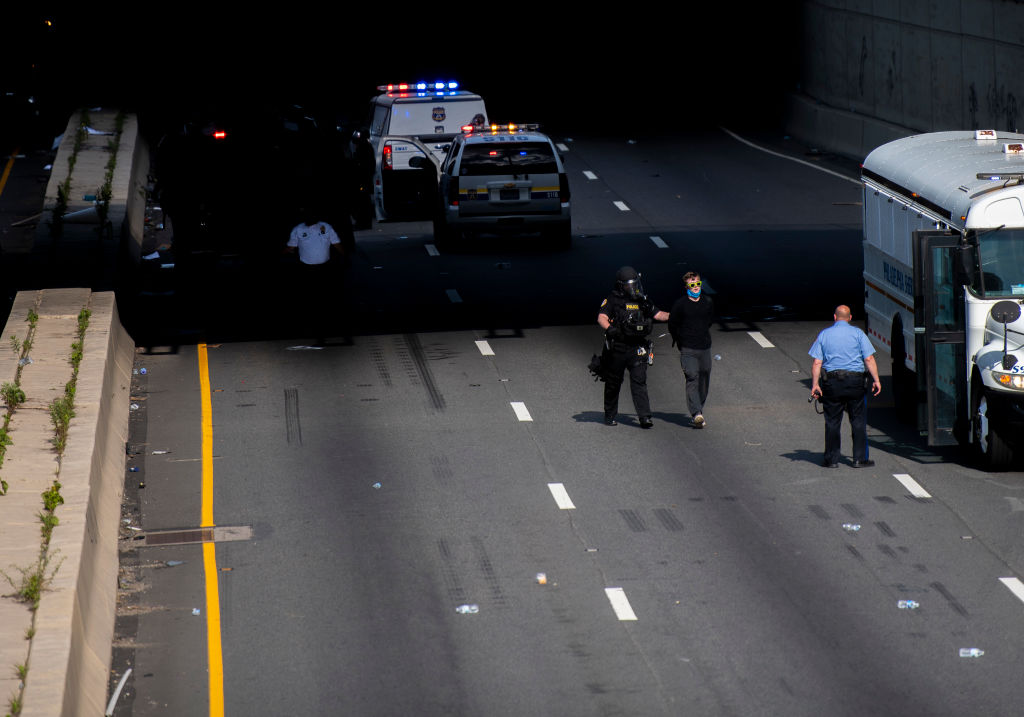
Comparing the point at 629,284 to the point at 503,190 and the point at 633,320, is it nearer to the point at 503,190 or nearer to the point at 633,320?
the point at 633,320

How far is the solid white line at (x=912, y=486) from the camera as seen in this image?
15883 mm

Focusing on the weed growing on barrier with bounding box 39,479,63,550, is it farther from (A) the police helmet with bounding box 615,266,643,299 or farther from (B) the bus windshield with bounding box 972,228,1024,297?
(B) the bus windshield with bounding box 972,228,1024,297

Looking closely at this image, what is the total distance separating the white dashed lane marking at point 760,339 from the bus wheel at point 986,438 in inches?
244

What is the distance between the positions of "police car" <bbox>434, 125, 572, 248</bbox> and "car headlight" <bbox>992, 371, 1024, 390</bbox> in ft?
48.8

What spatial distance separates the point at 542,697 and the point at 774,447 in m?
7.09

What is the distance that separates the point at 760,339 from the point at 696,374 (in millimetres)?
4820

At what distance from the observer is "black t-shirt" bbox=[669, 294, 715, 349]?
1825 cm

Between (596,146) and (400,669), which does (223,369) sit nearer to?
(400,669)

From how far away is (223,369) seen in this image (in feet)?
71.1

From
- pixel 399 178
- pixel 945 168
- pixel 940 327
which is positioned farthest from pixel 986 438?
pixel 399 178

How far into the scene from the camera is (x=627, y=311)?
18109 mm

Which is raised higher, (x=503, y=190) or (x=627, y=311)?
(x=627, y=311)

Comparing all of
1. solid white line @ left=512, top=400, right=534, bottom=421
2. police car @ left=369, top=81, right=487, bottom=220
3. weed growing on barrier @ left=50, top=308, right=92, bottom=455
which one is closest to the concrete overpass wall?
police car @ left=369, top=81, right=487, bottom=220

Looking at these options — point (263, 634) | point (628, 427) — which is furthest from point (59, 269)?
point (263, 634)
